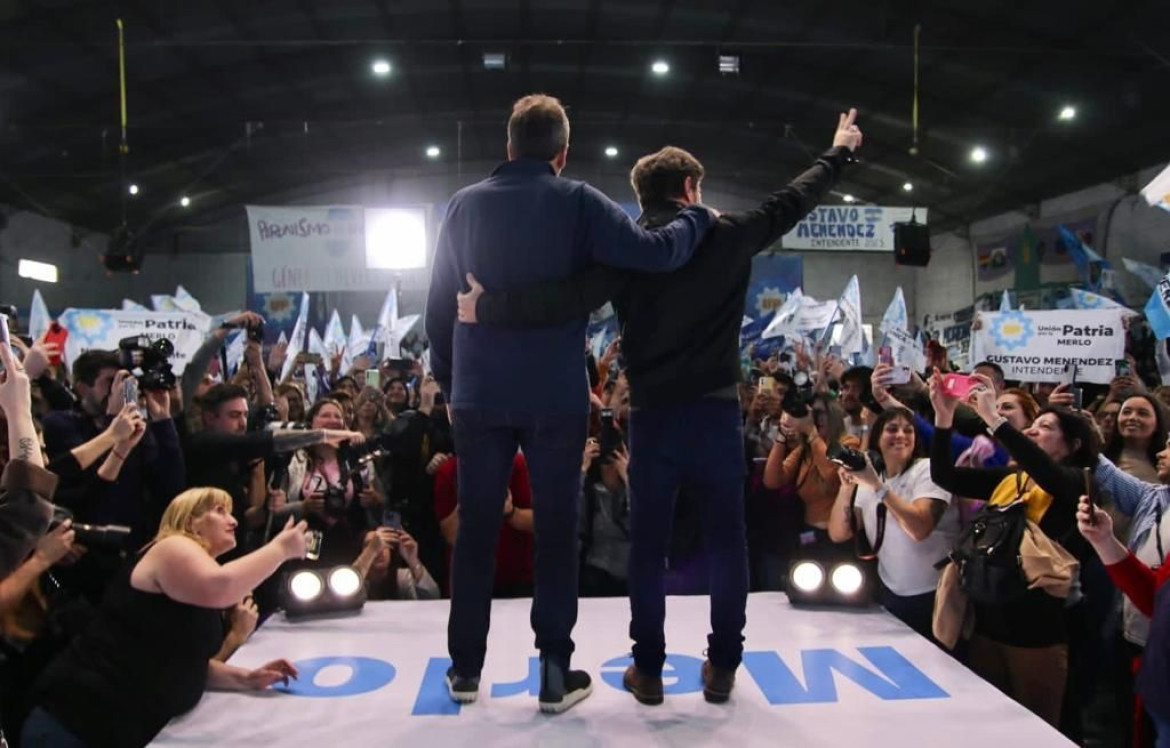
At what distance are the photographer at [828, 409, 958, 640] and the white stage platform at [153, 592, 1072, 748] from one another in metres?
0.34

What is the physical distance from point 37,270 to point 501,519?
20270 millimetres

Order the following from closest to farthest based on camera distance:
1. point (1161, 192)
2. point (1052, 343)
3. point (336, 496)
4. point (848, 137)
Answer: point (848, 137), point (1161, 192), point (336, 496), point (1052, 343)

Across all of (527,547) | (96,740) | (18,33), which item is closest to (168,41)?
(18,33)

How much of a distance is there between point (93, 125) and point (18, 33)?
10.8ft

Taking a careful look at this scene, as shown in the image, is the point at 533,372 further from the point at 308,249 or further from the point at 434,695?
the point at 308,249

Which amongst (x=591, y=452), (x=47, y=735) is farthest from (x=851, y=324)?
(x=47, y=735)

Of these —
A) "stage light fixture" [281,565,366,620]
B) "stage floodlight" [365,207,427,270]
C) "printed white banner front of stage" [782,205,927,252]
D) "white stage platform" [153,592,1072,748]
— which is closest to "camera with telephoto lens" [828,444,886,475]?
"white stage platform" [153,592,1072,748]

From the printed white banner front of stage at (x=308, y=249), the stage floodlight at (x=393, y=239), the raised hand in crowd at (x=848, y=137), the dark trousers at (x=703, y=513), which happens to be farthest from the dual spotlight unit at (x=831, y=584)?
the stage floodlight at (x=393, y=239)

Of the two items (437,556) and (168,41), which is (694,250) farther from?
(168,41)

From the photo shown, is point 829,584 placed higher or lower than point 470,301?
lower

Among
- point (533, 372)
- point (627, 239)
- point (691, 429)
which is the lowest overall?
point (691, 429)

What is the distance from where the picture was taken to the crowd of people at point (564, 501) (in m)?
2.23

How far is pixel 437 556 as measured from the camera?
4.35 m

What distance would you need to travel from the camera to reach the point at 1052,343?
6285mm
